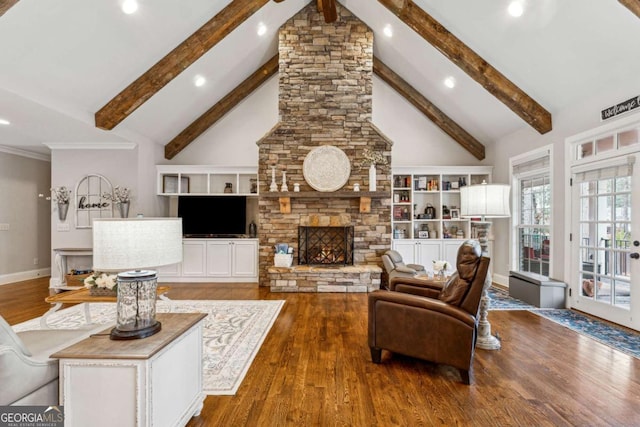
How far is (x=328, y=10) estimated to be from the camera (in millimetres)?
5590

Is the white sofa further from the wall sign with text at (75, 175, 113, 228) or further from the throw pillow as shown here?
the wall sign with text at (75, 175, 113, 228)

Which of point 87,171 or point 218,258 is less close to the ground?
point 87,171

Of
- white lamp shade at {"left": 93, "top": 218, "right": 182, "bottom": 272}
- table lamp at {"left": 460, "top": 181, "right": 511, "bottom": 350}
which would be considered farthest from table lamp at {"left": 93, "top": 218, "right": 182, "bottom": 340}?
table lamp at {"left": 460, "top": 181, "right": 511, "bottom": 350}

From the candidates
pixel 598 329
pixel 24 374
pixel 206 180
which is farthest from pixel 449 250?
pixel 24 374

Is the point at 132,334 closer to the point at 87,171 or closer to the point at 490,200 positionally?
the point at 490,200

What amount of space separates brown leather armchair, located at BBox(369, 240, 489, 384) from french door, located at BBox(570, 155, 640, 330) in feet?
7.99

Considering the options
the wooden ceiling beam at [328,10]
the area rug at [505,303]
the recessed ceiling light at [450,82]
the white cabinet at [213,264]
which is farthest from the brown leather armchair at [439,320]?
Answer: the wooden ceiling beam at [328,10]

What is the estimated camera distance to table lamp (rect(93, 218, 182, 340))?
1.40 m

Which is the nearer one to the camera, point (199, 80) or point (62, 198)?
point (199, 80)

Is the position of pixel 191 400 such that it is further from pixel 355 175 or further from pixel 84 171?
pixel 84 171

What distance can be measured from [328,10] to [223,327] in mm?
5409

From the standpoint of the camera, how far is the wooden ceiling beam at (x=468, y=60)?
455 cm

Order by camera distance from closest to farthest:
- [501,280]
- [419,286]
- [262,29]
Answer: [419,286], [262,29], [501,280]

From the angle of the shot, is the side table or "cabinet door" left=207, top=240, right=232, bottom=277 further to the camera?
"cabinet door" left=207, top=240, right=232, bottom=277
